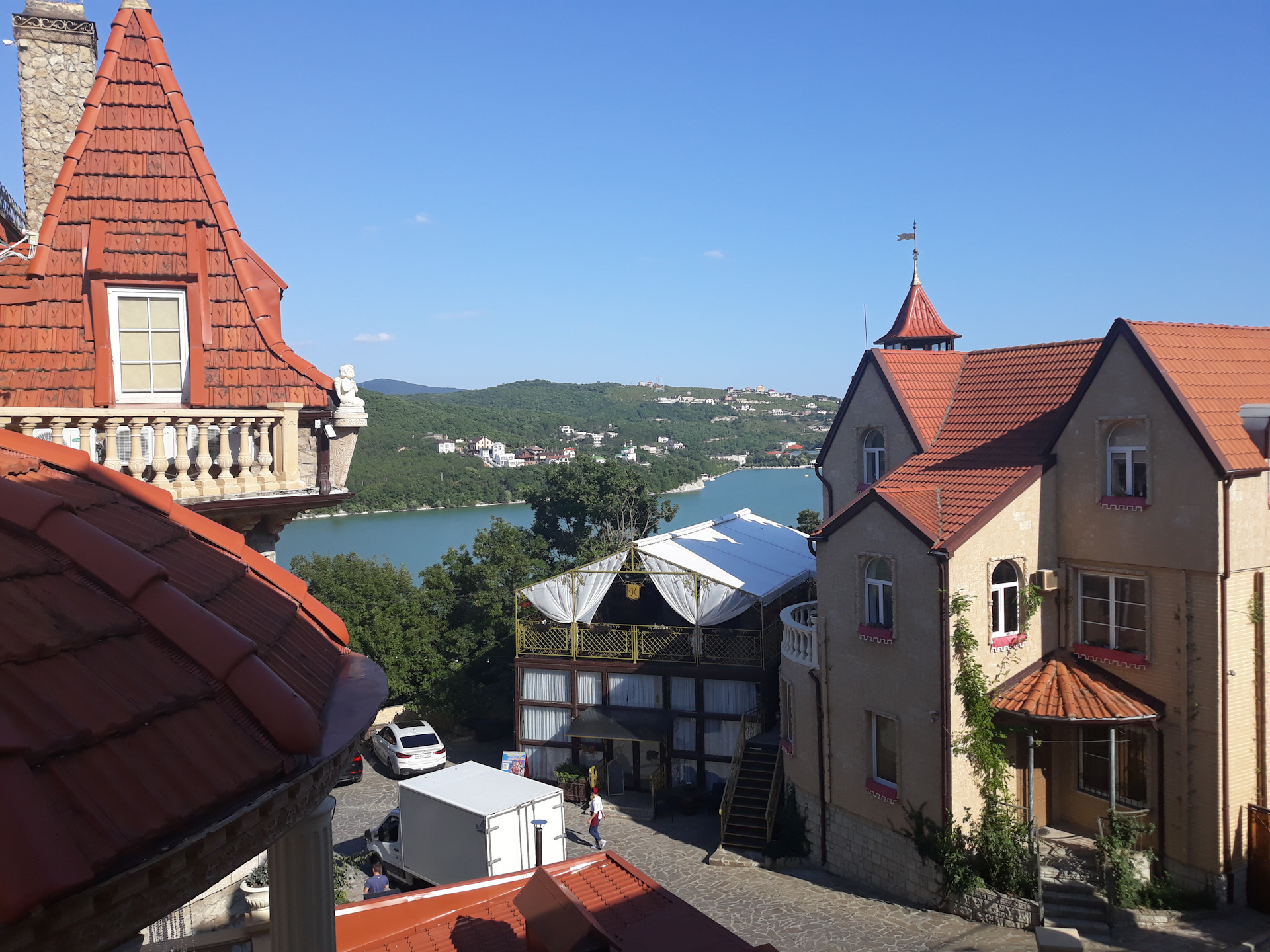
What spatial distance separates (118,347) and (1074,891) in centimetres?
1471

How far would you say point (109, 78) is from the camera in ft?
27.0

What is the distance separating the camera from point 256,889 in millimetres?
6297

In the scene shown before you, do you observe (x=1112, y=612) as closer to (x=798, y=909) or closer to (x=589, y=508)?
(x=798, y=909)

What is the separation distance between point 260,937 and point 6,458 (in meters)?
3.27

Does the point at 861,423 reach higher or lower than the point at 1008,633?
higher

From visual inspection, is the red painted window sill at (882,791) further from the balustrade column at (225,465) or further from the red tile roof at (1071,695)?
the balustrade column at (225,465)

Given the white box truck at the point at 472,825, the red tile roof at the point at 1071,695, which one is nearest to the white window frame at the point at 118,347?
the white box truck at the point at 472,825

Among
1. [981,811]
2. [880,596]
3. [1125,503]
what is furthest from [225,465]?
[1125,503]

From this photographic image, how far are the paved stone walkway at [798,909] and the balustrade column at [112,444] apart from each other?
457 inches

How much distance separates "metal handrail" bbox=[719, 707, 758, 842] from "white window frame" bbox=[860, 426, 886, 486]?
20.4 ft

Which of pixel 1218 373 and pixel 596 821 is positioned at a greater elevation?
pixel 1218 373

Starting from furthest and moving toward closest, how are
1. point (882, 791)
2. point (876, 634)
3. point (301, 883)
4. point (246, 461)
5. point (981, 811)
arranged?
point (882, 791) → point (876, 634) → point (981, 811) → point (246, 461) → point (301, 883)

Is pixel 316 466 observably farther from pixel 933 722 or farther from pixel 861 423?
pixel 861 423

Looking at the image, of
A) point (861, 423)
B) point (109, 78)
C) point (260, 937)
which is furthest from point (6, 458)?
point (861, 423)
